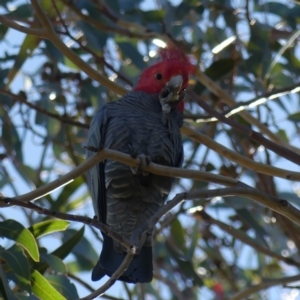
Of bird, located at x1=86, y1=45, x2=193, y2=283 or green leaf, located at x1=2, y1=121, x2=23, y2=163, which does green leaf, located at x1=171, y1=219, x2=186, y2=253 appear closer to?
bird, located at x1=86, y1=45, x2=193, y2=283

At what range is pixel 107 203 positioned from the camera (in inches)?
106

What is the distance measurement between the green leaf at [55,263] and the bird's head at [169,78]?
2.45 feet

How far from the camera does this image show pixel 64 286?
2428 millimetres

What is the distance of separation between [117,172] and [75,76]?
1.12 metres

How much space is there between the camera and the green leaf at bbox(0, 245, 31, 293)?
2.18 metres

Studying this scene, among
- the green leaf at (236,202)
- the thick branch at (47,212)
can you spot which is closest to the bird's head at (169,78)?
the green leaf at (236,202)

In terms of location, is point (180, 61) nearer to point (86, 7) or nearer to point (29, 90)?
point (86, 7)

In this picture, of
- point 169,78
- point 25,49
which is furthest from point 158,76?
point 25,49

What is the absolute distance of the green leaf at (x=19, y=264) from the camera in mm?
2180

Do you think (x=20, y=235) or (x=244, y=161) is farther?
(x=244, y=161)

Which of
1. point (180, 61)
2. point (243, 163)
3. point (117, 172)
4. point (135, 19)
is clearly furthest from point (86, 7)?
point (243, 163)

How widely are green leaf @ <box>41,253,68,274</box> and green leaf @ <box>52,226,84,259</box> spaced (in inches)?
7.0

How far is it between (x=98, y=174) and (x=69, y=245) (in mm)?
309

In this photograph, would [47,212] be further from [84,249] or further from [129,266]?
[84,249]
